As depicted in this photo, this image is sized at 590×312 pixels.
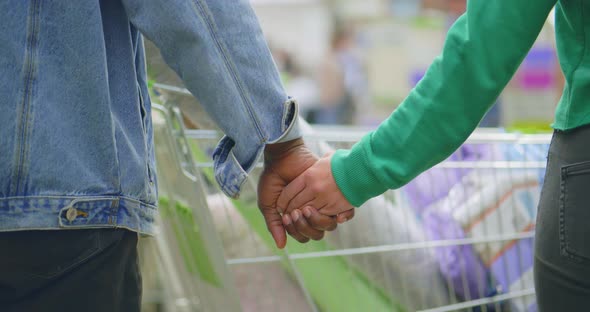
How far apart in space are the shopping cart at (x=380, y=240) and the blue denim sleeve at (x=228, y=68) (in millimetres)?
391

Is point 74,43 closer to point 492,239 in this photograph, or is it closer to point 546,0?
point 546,0

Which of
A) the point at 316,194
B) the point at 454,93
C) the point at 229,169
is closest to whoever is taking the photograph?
the point at 454,93

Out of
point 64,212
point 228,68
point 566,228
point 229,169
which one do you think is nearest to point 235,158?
point 229,169

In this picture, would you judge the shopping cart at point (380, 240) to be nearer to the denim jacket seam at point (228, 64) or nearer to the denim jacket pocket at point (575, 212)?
the denim jacket seam at point (228, 64)

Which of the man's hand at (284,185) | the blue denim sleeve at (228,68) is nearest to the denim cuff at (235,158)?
the blue denim sleeve at (228,68)

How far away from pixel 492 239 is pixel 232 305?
600mm

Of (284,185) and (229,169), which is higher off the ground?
(229,169)

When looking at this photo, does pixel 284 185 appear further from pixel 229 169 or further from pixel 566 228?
pixel 566 228

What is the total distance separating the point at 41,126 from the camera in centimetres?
88

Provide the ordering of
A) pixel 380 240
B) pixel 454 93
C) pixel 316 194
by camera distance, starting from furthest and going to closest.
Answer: pixel 380 240
pixel 316 194
pixel 454 93

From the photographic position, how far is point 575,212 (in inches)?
33.5

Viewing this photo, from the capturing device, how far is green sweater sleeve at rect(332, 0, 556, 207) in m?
0.91

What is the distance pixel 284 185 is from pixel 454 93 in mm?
417

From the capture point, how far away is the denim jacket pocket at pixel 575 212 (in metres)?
0.84
